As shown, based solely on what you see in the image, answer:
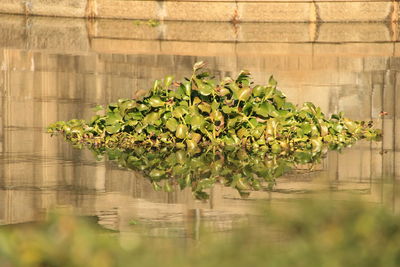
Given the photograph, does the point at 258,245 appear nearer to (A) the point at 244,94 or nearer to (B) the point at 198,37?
(A) the point at 244,94

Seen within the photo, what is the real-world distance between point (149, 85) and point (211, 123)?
14.9 feet

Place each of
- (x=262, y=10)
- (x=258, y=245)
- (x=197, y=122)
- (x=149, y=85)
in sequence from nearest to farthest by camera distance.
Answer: (x=258, y=245), (x=197, y=122), (x=149, y=85), (x=262, y=10)

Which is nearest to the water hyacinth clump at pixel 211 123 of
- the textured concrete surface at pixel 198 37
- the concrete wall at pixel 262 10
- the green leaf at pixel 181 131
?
the green leaf at pixel 181 131

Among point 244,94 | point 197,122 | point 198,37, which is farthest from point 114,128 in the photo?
point 198,37

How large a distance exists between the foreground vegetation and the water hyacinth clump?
24.6 feet

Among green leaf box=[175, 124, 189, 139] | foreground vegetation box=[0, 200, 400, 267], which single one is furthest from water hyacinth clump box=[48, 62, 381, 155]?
foreground vegetation box=[0, 200, 400, 267]

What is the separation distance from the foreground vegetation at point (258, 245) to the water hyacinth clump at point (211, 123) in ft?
24.6

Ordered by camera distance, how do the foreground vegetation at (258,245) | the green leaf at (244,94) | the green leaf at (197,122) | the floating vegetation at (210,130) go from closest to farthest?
the foreground vegetation at (258,245)
the floating vegetation at (210,130)
the green leaf at (197,122)
the green leaf at (244,94)

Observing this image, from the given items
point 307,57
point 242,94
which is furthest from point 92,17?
point 242,94

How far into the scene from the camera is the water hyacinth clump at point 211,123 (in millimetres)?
13102

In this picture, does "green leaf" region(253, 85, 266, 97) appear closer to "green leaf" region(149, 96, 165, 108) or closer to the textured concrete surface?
"green leaf" region(149, 96, 165, 108)

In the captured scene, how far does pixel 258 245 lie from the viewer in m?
5.17

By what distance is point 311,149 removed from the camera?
1324 centimetres

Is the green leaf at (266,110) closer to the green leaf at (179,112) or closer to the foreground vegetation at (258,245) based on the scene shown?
the green leaf at (179,112)
